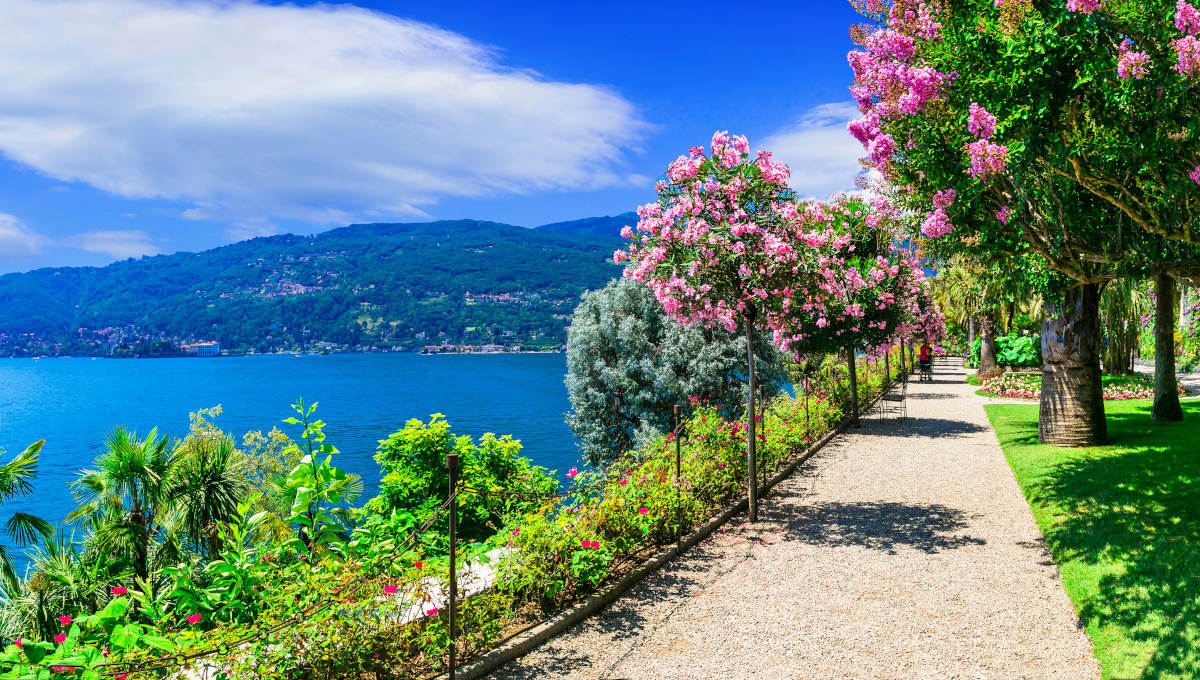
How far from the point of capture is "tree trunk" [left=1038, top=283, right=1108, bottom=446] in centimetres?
1243

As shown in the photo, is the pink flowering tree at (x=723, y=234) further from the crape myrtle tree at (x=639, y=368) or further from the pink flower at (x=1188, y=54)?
the crape myrtle tree at (x=639, y=368)

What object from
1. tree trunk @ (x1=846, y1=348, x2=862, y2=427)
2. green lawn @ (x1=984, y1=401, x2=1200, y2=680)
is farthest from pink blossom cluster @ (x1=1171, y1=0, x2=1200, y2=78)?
tree trunk @ (x1=846, y1=348, x2=862, y2=427)

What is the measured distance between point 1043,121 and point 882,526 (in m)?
5.07

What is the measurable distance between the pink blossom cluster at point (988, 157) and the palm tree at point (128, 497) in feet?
46.6

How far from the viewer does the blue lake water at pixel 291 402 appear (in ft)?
157

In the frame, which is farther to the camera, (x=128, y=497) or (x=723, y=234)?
(x=128, y=497)

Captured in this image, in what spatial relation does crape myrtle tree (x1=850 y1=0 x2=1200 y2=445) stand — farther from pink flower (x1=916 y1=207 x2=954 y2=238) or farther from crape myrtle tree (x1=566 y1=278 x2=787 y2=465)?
crape myrtle tree (x1=566 y1=278 x2=787 y2=465)

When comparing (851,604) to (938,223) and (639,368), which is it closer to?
(938,223)

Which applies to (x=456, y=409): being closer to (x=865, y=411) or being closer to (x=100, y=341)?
(x=865, y=411)

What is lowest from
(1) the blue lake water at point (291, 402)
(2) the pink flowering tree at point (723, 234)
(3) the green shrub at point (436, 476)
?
(1) the blue lake water at point (291, 402)

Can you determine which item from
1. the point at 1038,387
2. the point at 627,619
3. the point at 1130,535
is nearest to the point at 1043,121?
the point at 1130,535

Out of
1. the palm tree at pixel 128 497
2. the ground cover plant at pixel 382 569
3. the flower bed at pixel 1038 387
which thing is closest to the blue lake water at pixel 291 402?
the palm tree at pixel 128 497

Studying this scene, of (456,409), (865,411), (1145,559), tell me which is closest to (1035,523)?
(1145,559)

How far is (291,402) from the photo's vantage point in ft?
173
